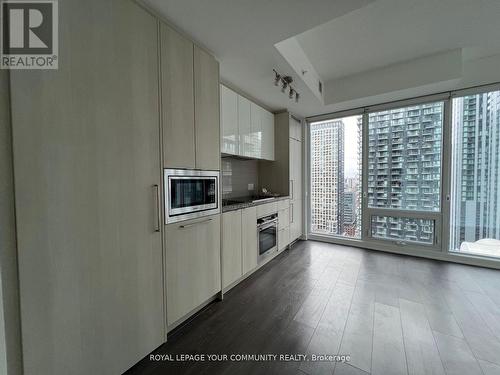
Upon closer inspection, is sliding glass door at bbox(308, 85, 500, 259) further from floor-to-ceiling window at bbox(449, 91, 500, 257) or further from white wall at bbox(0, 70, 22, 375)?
white wall at bbox(0, 70, 22, 375)

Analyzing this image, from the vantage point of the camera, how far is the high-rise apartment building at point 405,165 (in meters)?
3.23

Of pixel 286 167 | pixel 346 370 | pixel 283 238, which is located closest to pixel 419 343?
pixel 346 370

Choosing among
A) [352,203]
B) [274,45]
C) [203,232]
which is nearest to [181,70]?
[274,45]

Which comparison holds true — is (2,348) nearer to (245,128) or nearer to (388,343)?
(388,343)

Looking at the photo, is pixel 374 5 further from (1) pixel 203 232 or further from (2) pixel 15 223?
(2) pixel 15 223

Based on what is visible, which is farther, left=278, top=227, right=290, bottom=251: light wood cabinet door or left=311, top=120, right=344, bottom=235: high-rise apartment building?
left=311, top=120, right=344, bottom=235: high-rise apartment building

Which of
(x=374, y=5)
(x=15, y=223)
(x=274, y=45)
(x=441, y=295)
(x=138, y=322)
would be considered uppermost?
(x=374, y=5)

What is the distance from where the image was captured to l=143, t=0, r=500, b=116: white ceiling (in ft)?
4.88

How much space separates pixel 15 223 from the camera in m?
0.88

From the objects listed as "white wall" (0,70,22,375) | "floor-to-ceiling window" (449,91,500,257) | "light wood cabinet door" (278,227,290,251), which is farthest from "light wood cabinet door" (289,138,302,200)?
"white wall" (0,70,22,375)

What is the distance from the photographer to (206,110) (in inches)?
75.0

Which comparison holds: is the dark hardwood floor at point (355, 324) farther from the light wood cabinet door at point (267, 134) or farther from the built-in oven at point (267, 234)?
the light wood cabinet door at point (267, 134)

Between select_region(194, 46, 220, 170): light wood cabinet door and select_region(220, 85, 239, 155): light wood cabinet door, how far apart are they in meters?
0.39

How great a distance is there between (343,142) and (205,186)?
3.14 meters
